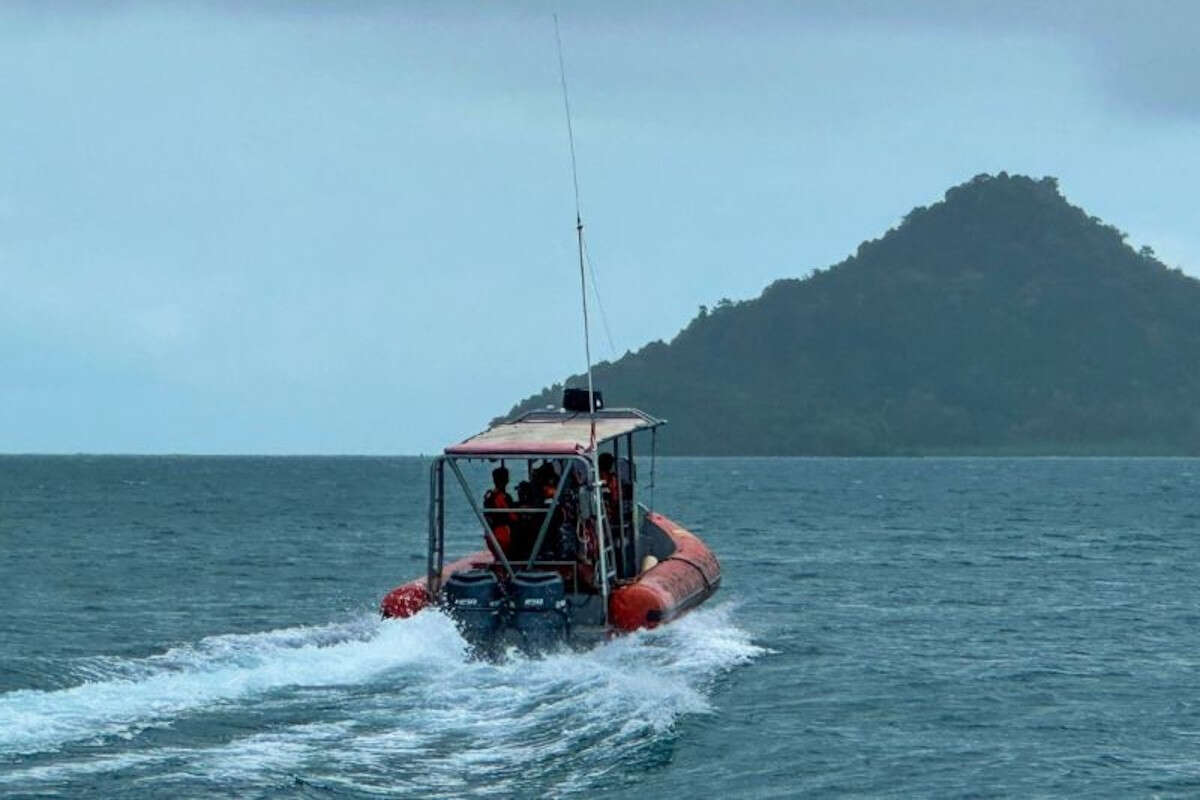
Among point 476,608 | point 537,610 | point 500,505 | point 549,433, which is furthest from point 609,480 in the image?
point 476,608

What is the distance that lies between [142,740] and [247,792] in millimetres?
2156

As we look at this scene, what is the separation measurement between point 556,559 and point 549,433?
1.74 m

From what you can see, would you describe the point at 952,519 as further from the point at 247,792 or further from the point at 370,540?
the point at 247,792

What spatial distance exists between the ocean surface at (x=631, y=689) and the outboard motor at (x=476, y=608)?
30 centimetres

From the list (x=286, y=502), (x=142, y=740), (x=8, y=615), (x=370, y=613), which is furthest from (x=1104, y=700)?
(x=286, y=502)

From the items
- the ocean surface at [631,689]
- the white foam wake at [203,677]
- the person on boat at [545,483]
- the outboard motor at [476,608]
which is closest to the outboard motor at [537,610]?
the outboard motor at [476,608]

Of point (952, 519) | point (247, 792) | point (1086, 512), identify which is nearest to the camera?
point (247, 792)

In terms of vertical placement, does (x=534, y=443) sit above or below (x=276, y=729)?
above

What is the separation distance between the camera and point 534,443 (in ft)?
78.0

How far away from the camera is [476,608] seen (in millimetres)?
22422

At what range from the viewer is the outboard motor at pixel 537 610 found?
22.5m

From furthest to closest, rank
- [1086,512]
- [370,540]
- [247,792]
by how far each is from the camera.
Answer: [1086,512]
[370,540]
[247,792]

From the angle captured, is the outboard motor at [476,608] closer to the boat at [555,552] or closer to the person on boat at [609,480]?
the boat at [555,552]

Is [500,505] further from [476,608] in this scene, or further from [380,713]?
[380,713]
